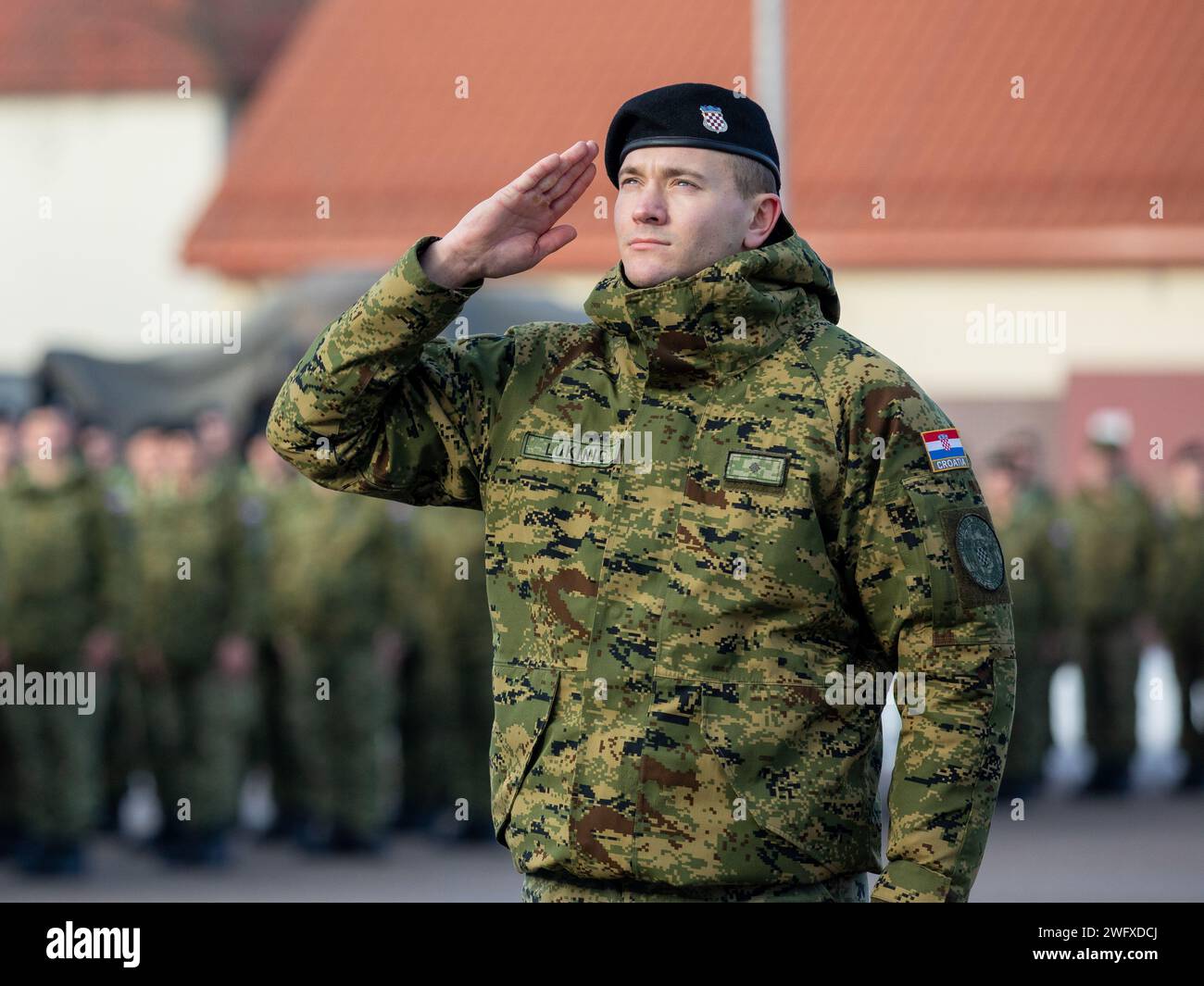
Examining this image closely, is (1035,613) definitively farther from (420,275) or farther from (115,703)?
(420,275)

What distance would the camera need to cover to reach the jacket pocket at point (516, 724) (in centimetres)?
299

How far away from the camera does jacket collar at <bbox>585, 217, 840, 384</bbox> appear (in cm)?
297

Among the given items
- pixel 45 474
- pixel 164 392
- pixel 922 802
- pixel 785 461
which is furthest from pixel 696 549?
pixel 164 392

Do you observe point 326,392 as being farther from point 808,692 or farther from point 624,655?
point 808,692

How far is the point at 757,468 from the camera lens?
297 cm

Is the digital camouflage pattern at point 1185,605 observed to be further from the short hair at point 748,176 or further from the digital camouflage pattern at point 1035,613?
the short hair at point 748,176

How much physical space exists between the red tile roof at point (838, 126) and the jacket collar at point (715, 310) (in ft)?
45.2

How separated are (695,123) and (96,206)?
66.1 ft

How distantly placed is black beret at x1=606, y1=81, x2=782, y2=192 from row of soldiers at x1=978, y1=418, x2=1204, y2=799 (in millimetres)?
8604

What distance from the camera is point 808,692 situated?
2920 mm

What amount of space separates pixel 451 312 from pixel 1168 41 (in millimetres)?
16654
